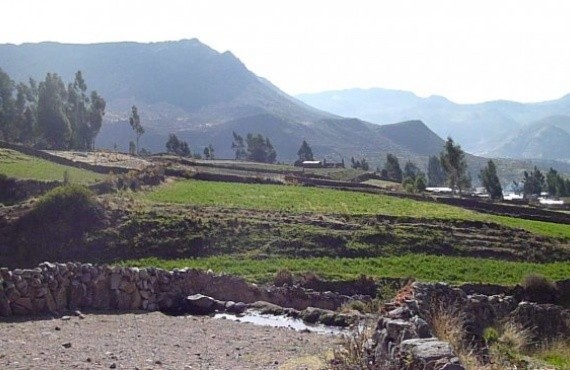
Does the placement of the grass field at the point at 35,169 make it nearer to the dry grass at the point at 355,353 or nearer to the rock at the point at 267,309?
the rock at the point at 267,309

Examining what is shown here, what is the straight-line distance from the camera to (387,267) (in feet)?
113

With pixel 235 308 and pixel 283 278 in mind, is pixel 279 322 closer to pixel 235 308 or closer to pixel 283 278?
pixel 235 308

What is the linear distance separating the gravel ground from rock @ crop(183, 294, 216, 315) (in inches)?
55.8

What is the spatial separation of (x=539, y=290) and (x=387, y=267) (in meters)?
6.79

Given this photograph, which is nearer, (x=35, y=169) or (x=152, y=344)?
(x=152, y=344)

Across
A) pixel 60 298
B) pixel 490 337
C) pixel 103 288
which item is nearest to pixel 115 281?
pixel 103 288

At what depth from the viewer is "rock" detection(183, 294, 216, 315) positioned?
20344 mm

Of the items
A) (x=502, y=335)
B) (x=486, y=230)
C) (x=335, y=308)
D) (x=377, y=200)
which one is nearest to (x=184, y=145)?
(x=377, y=200)

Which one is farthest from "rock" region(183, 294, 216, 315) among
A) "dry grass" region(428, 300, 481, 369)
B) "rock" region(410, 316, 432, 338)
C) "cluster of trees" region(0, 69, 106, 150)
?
"cluster of trees" region(0, 69, 106, 150)

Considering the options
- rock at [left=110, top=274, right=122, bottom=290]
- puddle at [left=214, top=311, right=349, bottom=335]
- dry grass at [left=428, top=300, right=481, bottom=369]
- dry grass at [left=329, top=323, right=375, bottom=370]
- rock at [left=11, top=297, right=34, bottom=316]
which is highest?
dry grass at [left=428, top=300, right=481, bottom=369]

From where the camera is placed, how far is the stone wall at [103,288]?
18.2m

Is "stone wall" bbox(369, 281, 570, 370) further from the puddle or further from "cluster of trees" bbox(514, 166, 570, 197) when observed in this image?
"cluster of trees" bbox(514, 166, 570, 197)

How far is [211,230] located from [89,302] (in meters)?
18.3

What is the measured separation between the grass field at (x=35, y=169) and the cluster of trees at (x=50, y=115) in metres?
26.0
